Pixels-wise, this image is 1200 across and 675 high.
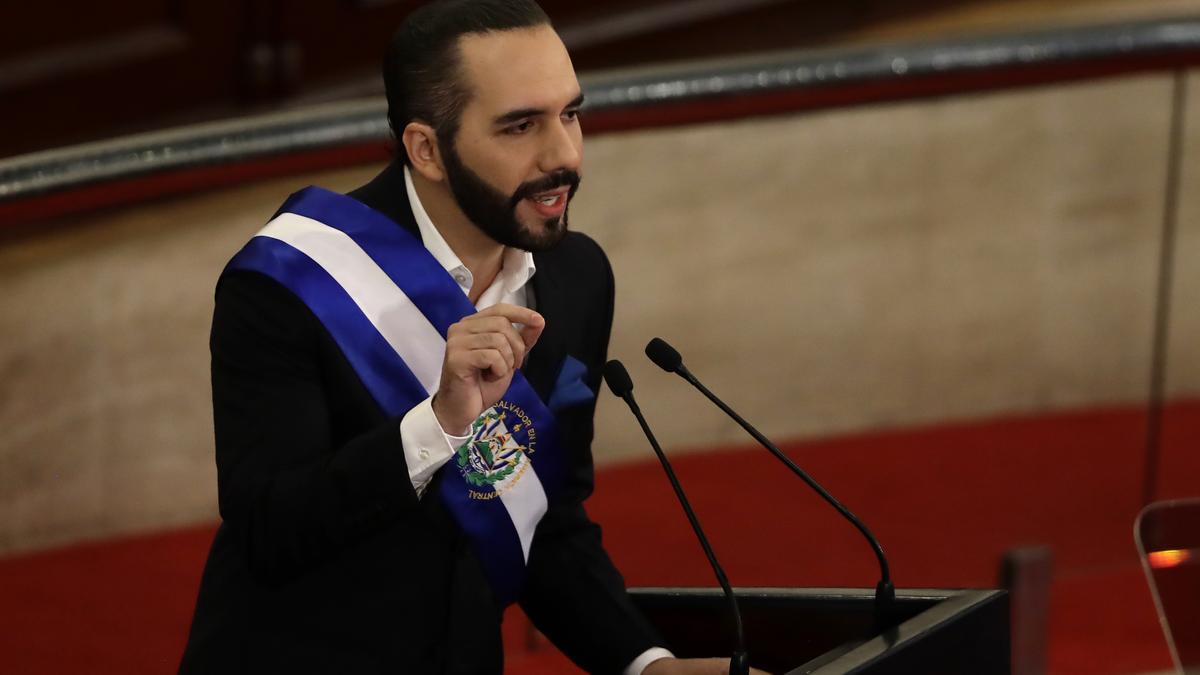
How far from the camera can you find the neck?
2.06m

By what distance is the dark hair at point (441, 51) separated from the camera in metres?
1.97

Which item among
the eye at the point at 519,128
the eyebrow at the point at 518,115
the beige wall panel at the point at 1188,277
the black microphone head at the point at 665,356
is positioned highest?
the eyebrow at the point at 518,115

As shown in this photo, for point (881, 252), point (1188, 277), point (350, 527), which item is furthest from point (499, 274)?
point (1188, 277)

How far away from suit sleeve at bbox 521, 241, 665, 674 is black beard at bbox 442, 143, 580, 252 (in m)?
0.20

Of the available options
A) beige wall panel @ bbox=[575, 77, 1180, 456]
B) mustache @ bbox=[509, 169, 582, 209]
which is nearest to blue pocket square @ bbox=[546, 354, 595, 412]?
mustache @ bbox=[509, 169, 582, 209]

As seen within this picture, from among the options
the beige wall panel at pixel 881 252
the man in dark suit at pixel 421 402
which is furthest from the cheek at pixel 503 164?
the beige wall panel at pixel 881 252

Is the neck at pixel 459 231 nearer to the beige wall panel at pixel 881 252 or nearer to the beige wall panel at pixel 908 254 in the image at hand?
the beige wall panel at pixel 881 252

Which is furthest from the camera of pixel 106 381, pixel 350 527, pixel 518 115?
pixel 106 381

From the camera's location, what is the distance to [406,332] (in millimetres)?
2047

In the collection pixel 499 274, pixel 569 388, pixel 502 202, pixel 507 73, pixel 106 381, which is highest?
pixel 507 73

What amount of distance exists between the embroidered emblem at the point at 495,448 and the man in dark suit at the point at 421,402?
3cm

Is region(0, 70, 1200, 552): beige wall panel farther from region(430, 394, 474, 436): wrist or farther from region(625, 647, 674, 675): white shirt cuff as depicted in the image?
region(430, 394, 474, 436): wrist

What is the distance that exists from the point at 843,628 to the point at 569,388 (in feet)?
1.30

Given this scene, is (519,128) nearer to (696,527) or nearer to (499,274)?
(499,274)
